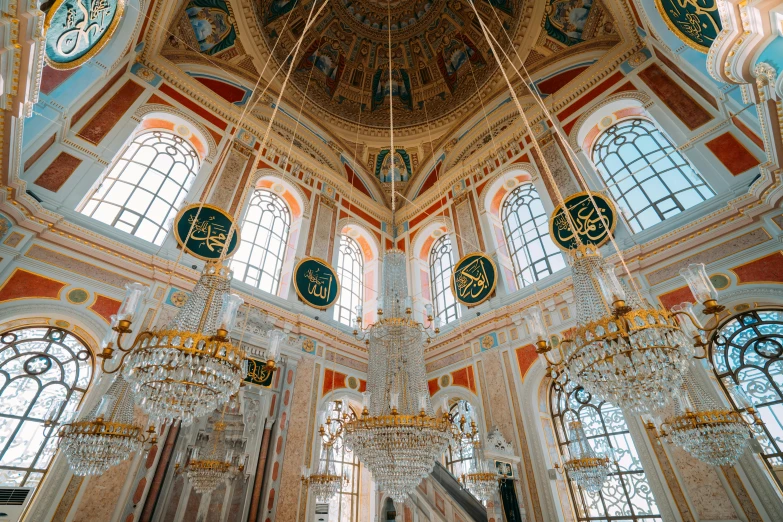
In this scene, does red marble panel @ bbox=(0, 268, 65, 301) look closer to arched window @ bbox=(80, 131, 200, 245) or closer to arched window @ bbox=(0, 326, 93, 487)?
arched window @ bbox=(0, 326, 93, 487)

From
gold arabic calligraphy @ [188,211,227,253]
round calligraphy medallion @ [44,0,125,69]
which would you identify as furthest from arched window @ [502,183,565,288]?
round calligraphy medallion @ [44,0,125,69]

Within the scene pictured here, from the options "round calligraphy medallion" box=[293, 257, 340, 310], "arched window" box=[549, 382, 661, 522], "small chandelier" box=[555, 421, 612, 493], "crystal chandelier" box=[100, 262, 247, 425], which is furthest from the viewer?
"round calligraphy medallion" box=[293, 257, 340, 310]

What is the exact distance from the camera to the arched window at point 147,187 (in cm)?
677

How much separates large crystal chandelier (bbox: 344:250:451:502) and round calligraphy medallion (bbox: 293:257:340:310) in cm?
402

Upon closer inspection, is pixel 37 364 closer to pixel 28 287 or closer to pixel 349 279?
pixel 28 287

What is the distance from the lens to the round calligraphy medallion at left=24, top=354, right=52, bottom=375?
493cm

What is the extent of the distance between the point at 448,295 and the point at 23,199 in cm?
804

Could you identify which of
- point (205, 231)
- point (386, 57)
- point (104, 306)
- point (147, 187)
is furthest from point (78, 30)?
point (386, 57)

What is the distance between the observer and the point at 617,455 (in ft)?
17.8

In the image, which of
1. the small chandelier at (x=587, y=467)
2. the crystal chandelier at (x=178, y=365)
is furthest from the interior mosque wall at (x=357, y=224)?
the crystal chandelier at (x=178, y=365)

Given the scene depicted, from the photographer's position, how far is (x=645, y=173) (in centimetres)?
709

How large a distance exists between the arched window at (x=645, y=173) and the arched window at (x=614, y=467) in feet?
10.7

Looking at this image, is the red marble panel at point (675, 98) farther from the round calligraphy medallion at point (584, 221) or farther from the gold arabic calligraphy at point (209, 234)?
the gold arabic calligraphy at point (209, 234)

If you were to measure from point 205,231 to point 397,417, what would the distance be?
5737 millimetres
